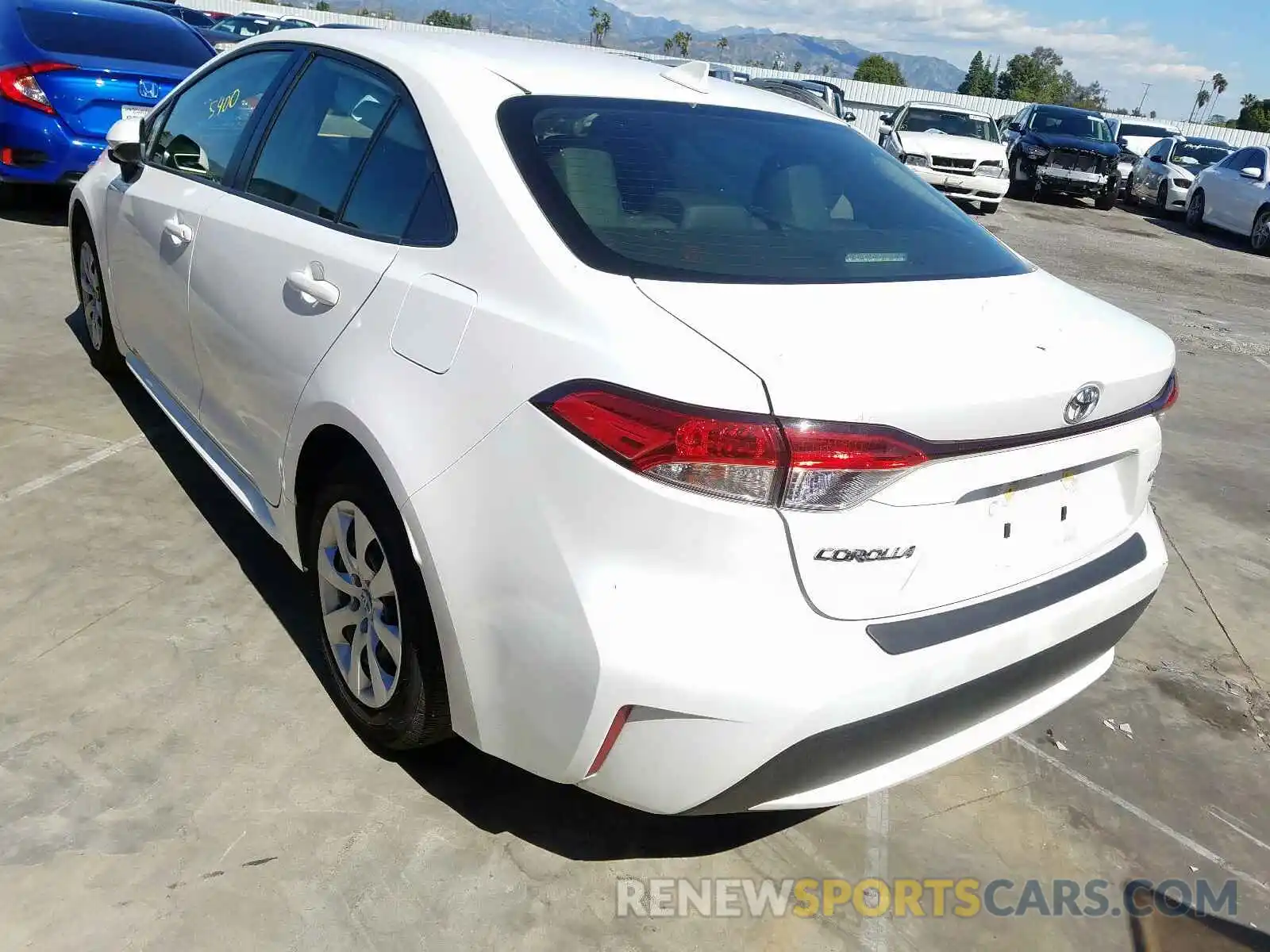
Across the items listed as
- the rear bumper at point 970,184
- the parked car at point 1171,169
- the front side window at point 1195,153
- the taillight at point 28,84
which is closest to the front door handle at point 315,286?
the taillight at point 28,84

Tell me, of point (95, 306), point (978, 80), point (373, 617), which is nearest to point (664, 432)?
point (373, 617)

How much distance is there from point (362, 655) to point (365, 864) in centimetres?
52

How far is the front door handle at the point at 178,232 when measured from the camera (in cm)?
337

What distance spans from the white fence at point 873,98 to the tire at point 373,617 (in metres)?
31.4

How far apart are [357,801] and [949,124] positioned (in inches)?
673

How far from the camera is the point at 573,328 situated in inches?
77.9

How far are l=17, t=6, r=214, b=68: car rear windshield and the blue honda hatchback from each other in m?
0.01

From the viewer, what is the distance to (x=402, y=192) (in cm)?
254

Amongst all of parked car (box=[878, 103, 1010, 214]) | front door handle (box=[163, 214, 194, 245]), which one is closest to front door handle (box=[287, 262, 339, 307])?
front door handle (box=[163, 214, 194, 245])

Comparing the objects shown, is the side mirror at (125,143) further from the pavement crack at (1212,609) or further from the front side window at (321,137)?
the pavement crack at (1212,609)

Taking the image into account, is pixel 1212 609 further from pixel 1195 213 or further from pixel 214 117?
pixel 1195 213

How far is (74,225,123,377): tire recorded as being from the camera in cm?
460

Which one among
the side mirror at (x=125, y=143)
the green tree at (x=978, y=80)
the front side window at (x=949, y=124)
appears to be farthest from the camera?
the green tree at (x=978, y=80)

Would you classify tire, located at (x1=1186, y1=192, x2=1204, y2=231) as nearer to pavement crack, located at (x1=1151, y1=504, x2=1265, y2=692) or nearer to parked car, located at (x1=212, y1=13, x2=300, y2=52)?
pavement crack, located at (x1=1151, y1=504, x2=1265, y2=692)
